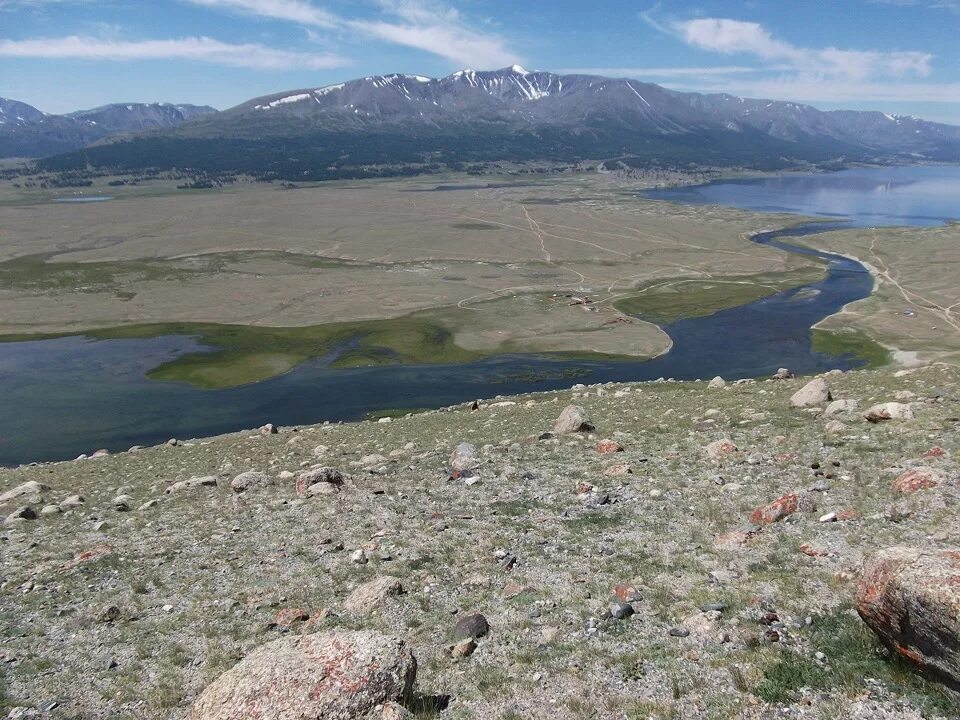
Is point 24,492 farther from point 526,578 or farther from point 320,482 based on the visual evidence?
point 526,578

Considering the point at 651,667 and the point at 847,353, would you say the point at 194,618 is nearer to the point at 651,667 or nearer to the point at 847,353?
the point at 651,667

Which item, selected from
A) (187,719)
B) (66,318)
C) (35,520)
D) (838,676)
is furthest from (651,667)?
(66,318)

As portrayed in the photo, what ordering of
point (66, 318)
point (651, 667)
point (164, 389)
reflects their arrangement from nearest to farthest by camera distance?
point (651, 667), point (164, 389), point (66, 318)

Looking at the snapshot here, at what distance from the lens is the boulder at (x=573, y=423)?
29000mm

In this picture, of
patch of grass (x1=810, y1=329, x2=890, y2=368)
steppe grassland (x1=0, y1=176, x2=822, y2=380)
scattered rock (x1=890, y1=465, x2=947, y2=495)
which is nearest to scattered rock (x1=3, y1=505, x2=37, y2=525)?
scattered rock (x1=890, y1=465, x2=947, y2=495)

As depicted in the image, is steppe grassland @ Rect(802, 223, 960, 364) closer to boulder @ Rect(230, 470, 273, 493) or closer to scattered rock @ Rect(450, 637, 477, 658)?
boulder @ Rect(230, 470, 273, 493)

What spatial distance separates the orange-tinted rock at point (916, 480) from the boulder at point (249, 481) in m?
21.2

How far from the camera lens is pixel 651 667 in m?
11.8

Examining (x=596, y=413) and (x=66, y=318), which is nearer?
(x=596, y=413)

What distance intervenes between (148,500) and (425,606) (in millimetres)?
15201

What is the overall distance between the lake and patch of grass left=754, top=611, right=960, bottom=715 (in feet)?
184

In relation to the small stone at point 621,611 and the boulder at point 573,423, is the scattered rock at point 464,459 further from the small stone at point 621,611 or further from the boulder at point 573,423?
the small stone at point 621,611

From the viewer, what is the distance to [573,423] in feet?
95.7

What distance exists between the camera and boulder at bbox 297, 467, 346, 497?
23.2m
